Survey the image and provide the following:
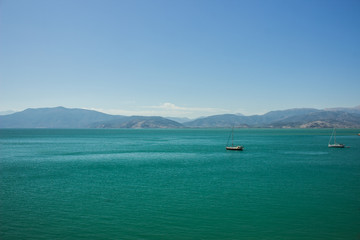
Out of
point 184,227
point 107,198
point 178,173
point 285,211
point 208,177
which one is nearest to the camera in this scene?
point 184,227

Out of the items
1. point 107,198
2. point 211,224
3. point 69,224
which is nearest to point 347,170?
point 211,224

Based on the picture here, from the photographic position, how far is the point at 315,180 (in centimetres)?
3991

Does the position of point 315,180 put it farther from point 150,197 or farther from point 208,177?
point 150,197

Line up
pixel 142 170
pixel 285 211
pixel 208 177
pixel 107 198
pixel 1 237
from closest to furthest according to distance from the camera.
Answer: pixel 1 237 → pixel 285 211 → pixel 107 198 → pixel 208 177 → pixel 142 170

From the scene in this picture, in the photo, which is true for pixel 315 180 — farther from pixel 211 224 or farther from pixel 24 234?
pixel 24 234

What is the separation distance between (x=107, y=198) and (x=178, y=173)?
60.5 feet

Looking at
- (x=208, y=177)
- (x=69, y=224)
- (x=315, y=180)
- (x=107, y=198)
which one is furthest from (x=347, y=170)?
(x=69, y=224)

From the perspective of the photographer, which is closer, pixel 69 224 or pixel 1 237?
pixel 1 237

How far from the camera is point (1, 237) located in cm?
2019

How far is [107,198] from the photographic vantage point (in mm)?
30391

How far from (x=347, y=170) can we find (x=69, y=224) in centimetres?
4999

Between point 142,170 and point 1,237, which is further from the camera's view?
point 142,170

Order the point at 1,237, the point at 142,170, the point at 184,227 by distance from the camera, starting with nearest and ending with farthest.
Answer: the point at 1,237
the point at 184,227
the point at 142,170

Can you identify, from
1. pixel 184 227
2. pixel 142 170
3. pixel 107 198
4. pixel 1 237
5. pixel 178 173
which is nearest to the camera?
pixel 1 237
